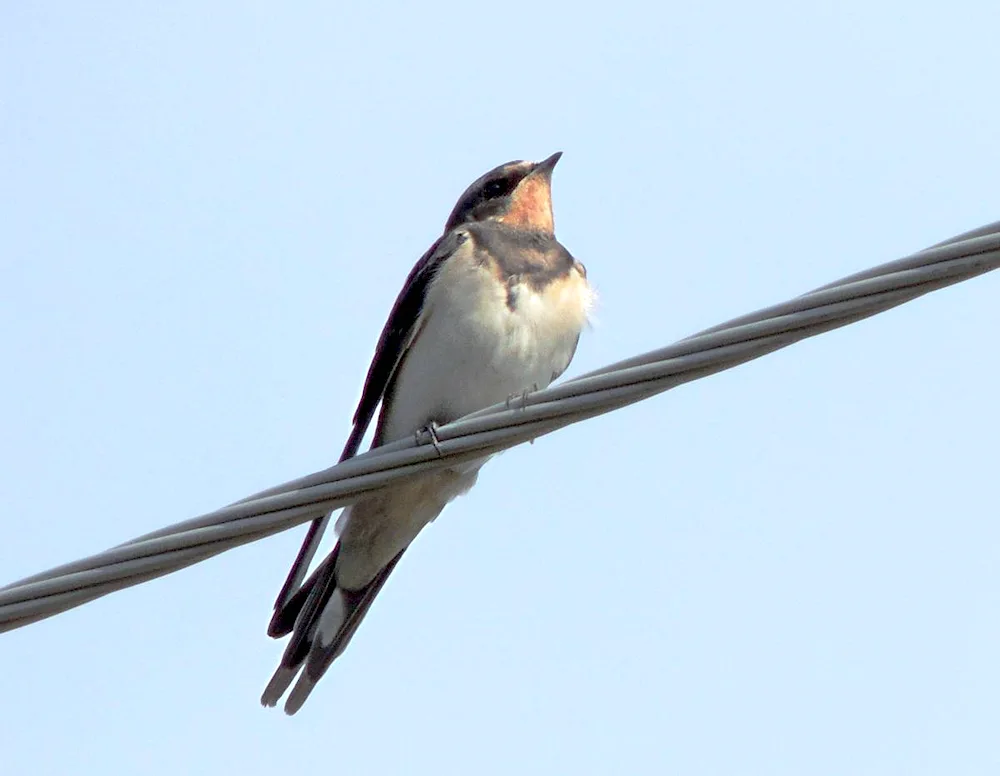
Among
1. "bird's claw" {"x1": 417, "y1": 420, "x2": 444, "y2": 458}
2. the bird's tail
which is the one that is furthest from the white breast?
"bird's claw" {"x1": 417, "y1": 420, "x2": 444, "y2": 458}

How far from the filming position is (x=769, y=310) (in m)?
3.72

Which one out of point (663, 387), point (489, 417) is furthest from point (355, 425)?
point (663, 387)

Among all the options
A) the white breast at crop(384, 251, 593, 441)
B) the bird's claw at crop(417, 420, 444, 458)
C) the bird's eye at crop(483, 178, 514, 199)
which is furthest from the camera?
the bird's eye at crop(483, 178, 514, 199)

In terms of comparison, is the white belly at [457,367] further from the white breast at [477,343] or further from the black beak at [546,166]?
the black beak at [546,166]

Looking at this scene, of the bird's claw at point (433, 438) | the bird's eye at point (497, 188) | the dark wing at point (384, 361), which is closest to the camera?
the bird's claw at point (433, 438)

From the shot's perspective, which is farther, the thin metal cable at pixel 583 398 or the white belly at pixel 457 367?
the white belly at pixel 457 367

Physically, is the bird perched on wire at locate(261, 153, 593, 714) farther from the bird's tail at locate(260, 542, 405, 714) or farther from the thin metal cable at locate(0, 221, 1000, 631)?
the thin metal cable at locate(0, 221, 1000, 631)

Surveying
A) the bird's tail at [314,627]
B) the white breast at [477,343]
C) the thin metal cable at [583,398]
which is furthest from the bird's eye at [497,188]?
the thin metal cable at [583,398]

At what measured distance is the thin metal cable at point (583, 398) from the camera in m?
3.64

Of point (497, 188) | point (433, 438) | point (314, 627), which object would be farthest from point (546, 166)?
point (433, 438)

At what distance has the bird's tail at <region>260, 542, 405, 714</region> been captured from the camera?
6.31 m

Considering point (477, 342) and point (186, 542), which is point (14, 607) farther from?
point (477, 342)

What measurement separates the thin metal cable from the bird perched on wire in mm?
2055

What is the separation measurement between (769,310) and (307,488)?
3.77 ft
